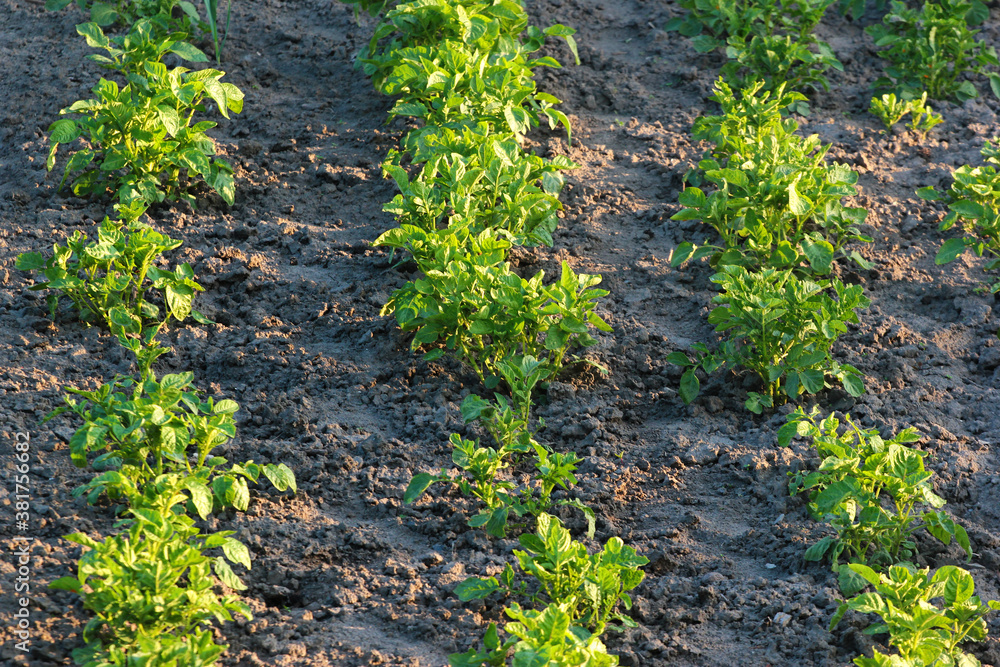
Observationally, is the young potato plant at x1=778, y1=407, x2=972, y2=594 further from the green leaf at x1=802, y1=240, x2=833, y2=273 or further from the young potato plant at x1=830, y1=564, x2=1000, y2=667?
the green leaf at x1=802, y1=240, x2=833, y2=273

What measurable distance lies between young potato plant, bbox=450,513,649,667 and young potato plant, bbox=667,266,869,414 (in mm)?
1009

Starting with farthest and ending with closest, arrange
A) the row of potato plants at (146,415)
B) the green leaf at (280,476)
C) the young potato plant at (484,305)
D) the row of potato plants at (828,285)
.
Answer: the young potato plant at (484,305) → the green leaf at (280,476) → the row of potato plants at (828,285) → the row of potato plants at (146,415)

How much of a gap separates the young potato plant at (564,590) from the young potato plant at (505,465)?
21 centimetres

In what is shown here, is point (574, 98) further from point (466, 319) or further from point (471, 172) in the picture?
point (466, 319)

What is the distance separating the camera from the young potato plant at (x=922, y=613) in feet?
7.68

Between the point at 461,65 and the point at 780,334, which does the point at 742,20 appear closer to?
the point at 461,65

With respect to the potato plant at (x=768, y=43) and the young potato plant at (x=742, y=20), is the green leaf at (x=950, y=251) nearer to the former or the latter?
the potato plant at (x=768, y=43)

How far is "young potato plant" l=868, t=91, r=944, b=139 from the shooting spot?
15.8 feet

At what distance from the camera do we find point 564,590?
2535 mm

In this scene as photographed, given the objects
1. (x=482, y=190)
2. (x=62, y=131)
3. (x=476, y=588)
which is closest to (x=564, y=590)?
(x=476, y=588)

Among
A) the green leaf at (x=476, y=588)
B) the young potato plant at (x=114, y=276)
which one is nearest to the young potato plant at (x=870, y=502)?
the green leaf at (x=476, y=588)

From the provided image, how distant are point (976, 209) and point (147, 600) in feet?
11.3

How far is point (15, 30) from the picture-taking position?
5191 millimetres

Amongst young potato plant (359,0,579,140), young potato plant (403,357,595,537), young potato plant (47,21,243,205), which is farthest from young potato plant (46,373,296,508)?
young potato plant (359,0,579,140)
